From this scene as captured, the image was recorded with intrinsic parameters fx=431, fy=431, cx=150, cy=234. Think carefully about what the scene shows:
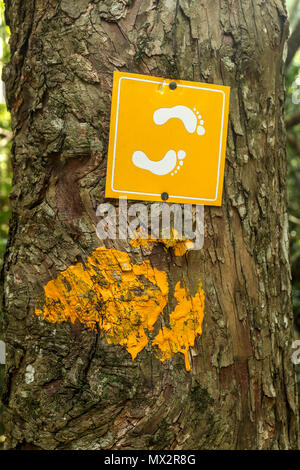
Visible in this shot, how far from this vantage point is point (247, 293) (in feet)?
4.26

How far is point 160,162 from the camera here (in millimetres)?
1222

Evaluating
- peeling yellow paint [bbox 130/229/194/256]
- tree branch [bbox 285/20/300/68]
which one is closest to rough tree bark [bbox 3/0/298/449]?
peeling yellow paint [bbox 130/229/194/256]

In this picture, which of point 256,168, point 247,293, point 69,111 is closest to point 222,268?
point 247,293

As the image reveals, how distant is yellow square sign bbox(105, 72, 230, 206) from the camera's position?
3.90 ft

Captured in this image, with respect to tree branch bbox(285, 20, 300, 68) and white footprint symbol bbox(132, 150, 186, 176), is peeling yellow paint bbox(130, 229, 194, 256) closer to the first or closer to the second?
white footprint symbol bbox(132, 150, 186, 176)

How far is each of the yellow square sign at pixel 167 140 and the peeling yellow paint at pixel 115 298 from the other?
8.0 inches

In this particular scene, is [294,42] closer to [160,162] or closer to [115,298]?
[160,162]

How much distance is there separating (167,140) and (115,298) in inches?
18.4

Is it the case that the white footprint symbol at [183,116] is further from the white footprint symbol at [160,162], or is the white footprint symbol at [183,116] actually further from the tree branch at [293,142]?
the tree branch at [293,142]

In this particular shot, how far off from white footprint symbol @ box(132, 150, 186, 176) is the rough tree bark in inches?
3.9

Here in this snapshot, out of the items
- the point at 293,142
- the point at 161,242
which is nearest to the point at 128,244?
the point at 161,242

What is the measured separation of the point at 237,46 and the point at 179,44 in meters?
0.18
